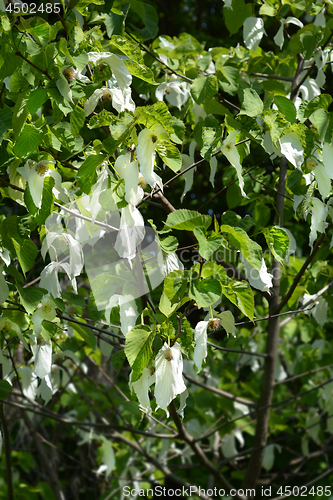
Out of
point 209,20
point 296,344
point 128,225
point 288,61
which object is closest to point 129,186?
point 128,225

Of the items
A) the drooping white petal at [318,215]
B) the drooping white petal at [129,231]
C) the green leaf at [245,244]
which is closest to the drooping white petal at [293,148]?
the drooping white petal at [318,215]

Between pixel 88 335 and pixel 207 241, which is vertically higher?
pixel 207 241

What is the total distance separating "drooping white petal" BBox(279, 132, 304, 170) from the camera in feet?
2.96

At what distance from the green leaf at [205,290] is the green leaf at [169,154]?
21 centimetres

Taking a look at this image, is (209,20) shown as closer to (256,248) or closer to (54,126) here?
(54,126)

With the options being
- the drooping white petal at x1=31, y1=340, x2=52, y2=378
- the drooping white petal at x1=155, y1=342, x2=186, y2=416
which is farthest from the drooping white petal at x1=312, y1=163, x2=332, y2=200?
the drooping white petal at x1=31, y1=340, x2=52, y2=378

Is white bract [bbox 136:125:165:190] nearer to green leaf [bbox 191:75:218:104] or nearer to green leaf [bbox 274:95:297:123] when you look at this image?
green leaf [bbox 274:95:297:123]

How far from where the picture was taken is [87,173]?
2.77ft

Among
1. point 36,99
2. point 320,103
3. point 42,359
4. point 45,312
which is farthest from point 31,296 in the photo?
point 320,103

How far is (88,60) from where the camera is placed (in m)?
0.88

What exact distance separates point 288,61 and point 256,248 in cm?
104

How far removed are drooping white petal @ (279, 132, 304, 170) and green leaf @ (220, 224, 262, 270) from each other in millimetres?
215

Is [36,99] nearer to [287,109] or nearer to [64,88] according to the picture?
[64,88]

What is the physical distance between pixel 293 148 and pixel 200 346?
1.42 feet
